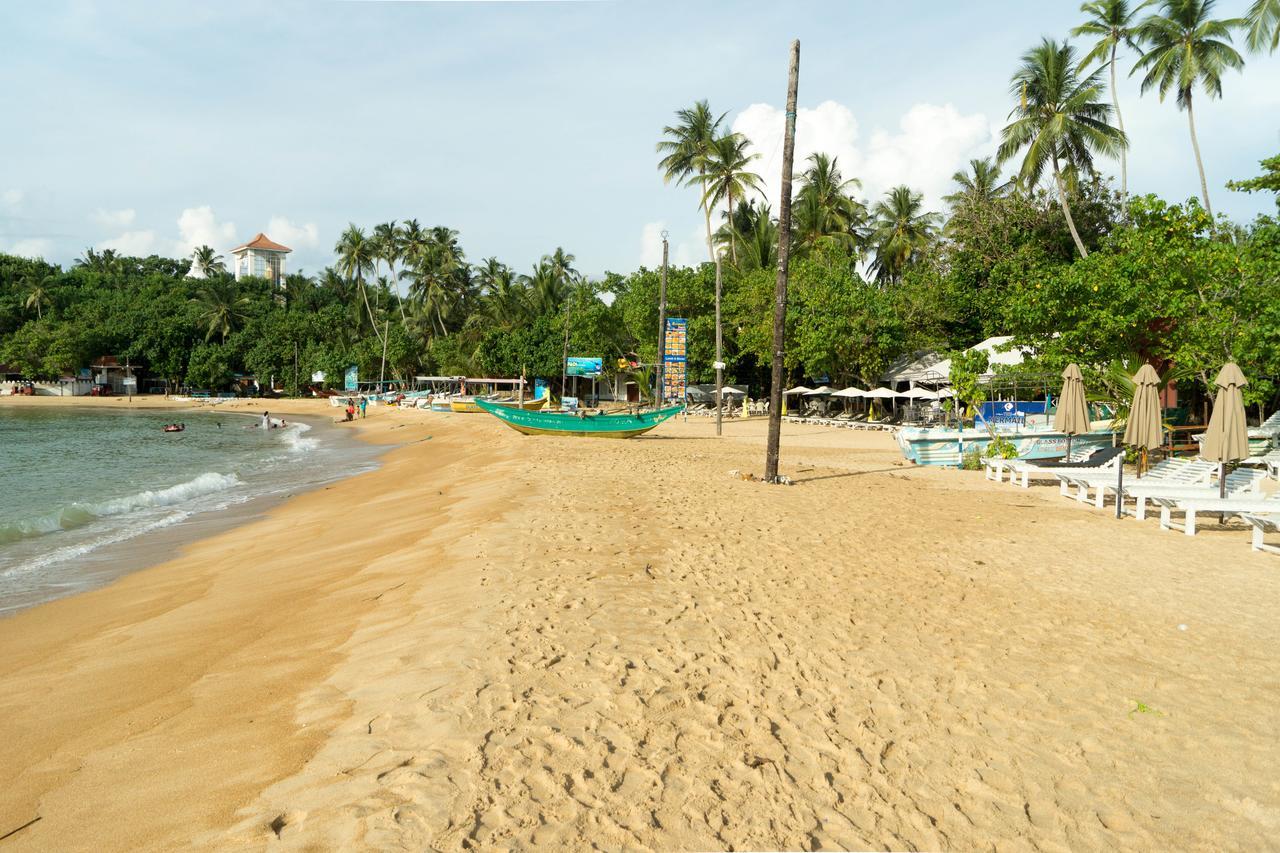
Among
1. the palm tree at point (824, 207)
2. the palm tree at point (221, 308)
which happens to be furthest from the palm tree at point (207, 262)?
the palm tree at point (824, 207)

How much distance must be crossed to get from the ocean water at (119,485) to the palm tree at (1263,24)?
88.9 feet

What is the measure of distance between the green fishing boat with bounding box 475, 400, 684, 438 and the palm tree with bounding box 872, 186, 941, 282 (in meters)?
27.0

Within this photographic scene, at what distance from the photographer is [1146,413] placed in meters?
10.6

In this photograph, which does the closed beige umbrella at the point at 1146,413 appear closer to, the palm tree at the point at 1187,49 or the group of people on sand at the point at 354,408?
the palm tree at the point at 1187,49

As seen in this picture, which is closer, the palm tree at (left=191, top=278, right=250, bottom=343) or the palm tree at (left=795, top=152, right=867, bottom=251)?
the palm tree at (left=795, top=152, right=867, bottom=251)

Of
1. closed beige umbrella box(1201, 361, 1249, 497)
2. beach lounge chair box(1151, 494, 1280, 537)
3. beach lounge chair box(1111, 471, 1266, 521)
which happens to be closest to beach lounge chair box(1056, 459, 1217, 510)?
beach lounge chair box(1111, 471, 1266, 521)

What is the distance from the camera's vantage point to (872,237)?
4884 centimetres

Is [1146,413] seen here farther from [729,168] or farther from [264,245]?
[264,245]

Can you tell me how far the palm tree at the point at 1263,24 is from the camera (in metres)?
19.7

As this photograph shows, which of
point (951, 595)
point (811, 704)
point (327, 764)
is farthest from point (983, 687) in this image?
point (327, 764)

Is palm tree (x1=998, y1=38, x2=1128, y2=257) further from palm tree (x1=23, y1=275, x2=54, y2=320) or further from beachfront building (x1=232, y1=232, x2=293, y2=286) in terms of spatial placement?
beachfront building (x1=232, y1=232, x2=293, y2=286)

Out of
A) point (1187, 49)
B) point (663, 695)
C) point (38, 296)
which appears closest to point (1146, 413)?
point (663, 695)

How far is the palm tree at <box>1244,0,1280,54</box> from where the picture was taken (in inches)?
774

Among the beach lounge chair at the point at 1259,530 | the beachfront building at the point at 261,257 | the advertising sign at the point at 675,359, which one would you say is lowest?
the beach lounge chair at the point at 1259,530
